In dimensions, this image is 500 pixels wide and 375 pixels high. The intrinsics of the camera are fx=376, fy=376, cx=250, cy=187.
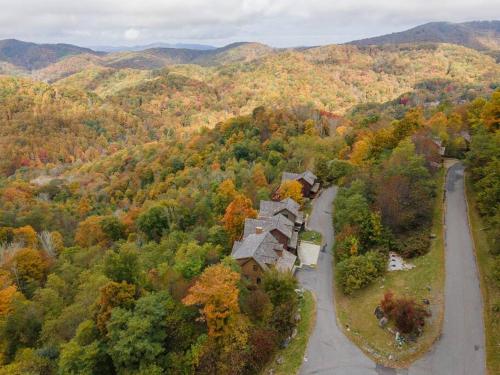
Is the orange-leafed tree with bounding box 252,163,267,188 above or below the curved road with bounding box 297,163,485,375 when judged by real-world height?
below

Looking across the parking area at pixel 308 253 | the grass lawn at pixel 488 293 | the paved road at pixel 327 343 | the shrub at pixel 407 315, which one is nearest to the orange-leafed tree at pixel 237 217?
the parking area at pixel 308 253

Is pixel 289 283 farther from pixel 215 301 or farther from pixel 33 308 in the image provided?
pixel 33 308

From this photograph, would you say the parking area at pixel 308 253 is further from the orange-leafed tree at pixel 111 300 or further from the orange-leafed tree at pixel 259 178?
the orange-leafed tree at pixel 259 178

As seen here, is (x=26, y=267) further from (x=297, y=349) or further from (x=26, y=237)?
(x=297, y=349)

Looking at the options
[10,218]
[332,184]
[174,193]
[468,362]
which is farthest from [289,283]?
[10,218]

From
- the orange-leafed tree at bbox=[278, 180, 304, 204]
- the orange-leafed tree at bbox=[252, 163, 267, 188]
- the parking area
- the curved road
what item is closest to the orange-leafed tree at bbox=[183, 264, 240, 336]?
the curved road

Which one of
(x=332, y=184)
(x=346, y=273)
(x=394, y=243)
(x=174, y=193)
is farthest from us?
(x=174, y=193)

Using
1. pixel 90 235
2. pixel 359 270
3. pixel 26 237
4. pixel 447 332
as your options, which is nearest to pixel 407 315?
pixel 447 332

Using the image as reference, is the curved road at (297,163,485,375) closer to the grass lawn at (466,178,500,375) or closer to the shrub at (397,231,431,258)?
the grass lawn at (466,178,500,375)
